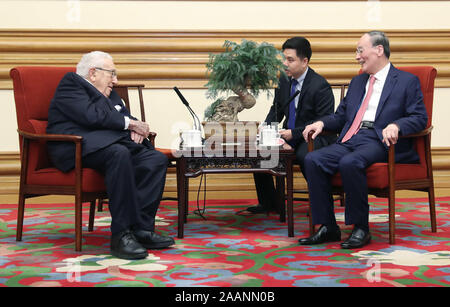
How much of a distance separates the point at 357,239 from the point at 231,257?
0.80 meters

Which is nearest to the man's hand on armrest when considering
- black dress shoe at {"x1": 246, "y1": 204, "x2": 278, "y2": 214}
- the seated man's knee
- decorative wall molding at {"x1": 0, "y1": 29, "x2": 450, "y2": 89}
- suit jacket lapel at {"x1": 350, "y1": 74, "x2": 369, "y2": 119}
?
suit jacket lapel at {"x1": 350, "y1": 74, "x2": 369, "y2": 119}

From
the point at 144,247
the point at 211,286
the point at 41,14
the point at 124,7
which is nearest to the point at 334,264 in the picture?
the point at 211,286

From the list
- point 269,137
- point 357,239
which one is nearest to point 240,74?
point 269,137

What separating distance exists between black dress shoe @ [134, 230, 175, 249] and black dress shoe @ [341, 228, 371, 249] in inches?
41.8

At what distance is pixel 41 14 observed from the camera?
5.56 meters

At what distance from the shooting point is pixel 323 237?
12.2 ft

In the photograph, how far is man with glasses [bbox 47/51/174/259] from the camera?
3.43 m

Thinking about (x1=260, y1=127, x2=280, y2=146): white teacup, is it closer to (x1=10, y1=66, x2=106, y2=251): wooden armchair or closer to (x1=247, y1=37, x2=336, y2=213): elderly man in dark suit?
(x1=247, y1=37, x2=336, y2=213): elderly man in dark suit

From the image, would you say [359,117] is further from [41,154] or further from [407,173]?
[41,154]

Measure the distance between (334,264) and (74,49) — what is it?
3.50 metres

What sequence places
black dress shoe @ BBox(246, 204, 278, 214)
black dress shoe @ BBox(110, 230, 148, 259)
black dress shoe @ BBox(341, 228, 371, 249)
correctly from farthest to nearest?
black dress shoe @ BBox(246, 204, 278, 214) < black dress shoe @ BBox(341, 228, 371, 249) < black dress shoe @ BBox(110, 230, 148, 259)

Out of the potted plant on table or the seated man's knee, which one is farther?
Result: the potted plant on table
